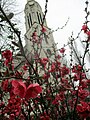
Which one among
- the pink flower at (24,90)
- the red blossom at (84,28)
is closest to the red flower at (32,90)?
the pink flower at (24,90)

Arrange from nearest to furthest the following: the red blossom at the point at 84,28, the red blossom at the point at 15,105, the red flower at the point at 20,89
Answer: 1. the red flower at the point at 20,89
2. the red blossom at the point at 15,105
3. the red blossom at the point at 84,28

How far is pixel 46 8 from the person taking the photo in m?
2.37

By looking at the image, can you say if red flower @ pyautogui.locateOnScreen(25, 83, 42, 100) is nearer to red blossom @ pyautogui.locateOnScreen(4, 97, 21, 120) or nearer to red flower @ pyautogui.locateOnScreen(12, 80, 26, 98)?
red flower @ pyautogui.locateOnScreen(12, 80, 26, 98)

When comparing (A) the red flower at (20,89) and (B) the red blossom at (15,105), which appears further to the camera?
(B) the red blossom at (15,105)

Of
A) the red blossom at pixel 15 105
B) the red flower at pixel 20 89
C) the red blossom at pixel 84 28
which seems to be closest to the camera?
the red flower at pixel 20 89

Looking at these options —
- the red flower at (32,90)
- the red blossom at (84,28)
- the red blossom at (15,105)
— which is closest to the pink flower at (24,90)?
the red flower at (32,90)

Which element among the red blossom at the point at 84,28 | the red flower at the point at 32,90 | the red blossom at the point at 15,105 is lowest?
the red blossom at the point at 15,105

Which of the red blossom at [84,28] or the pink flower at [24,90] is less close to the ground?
the red blossom at [84,28]

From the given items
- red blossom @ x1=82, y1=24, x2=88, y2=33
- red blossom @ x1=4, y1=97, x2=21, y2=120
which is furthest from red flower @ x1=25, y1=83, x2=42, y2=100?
red blossom @ x1=82, y1=24, x2=88, y2=33

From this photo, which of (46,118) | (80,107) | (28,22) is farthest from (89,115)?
(28,22)

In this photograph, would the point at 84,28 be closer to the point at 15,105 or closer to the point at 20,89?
the point at 15,105

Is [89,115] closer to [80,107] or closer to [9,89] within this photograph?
[80,107]

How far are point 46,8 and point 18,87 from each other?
171cm

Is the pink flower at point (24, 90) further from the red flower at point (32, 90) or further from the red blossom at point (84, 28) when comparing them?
the red blossom at point (84, 28)
